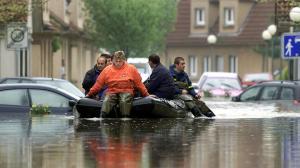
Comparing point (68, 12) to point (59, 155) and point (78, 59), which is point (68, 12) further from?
point (59, 155)

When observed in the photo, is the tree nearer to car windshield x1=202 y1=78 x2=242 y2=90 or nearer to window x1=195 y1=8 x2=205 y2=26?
car windshield x1=202 y1=78 x2=242 y2=90

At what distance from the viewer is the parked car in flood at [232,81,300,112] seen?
3077cm

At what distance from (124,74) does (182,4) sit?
63798 mm

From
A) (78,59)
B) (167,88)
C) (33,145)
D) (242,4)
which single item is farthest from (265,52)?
(33,145)

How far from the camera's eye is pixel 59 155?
14109 mm

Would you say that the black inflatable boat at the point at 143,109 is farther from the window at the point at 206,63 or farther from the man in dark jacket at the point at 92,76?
the window at the point at 206,63

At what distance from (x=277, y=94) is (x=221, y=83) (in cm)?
1572

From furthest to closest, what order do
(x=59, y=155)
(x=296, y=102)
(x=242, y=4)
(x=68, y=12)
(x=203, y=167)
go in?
(x=242, y=4), (x=68, y=12), (x=296, y=102), (x=59, y=155), (x=203, y=167)

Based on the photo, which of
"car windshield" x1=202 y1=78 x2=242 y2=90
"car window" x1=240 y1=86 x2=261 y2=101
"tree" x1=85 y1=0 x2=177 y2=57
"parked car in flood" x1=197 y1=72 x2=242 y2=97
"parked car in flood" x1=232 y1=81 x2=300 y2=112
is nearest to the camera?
"parked car in flood" x1=232 y1=81 x2=300 y2=112

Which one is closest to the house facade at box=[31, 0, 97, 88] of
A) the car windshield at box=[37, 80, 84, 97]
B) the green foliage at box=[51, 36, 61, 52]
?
the green foliage at box=[51, 36, 61, 52]

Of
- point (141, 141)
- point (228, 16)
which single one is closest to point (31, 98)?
point (141, 141)

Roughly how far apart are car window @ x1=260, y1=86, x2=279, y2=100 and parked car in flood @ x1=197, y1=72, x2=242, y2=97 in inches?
485

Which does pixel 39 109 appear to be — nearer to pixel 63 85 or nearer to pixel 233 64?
pixel 63 85

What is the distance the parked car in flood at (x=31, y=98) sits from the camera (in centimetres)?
2416
